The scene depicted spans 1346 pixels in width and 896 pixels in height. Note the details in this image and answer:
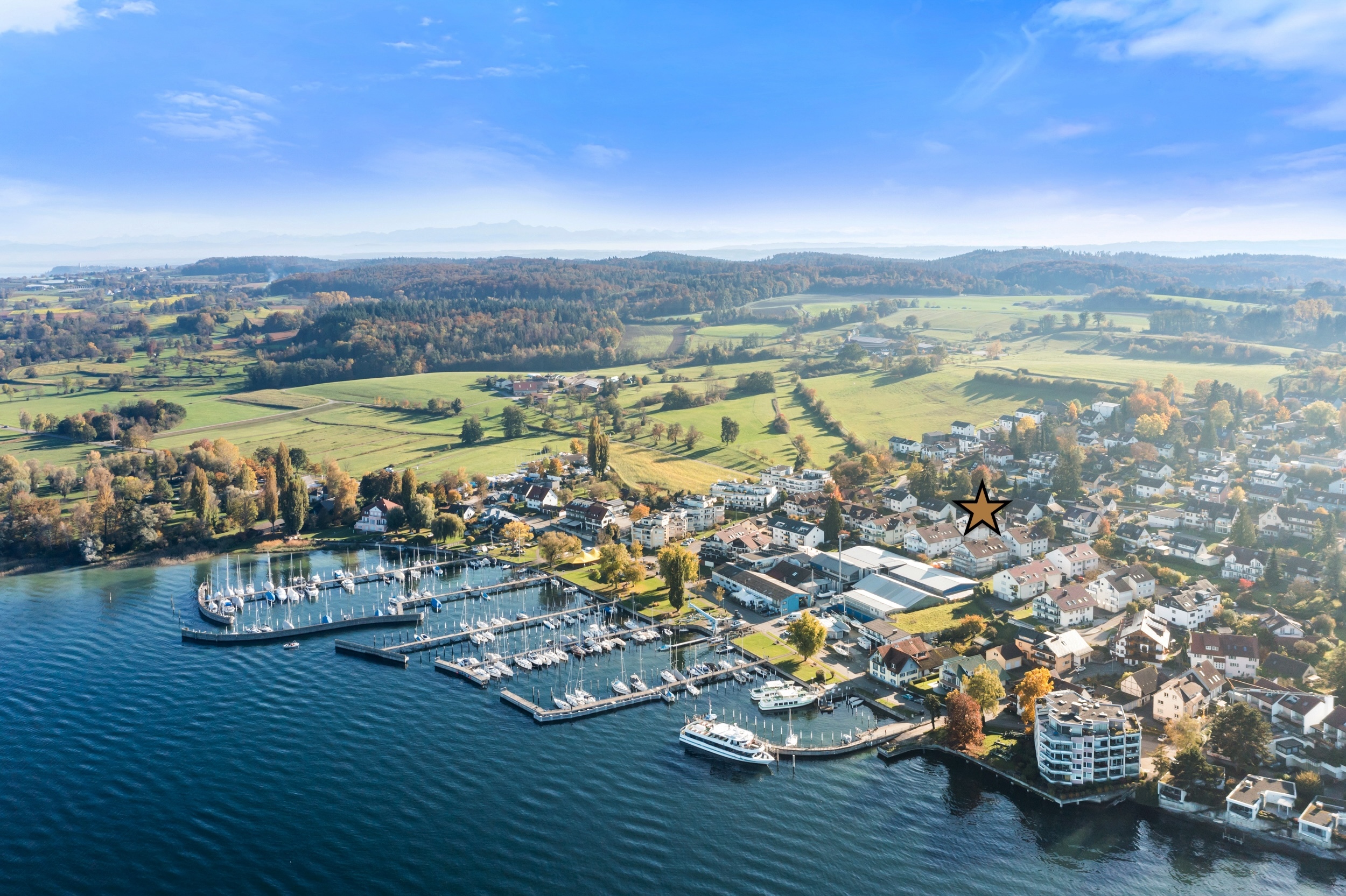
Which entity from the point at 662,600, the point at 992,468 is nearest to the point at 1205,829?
the point at 662,600

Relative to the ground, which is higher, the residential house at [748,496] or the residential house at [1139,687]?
the residential house at [748,496]

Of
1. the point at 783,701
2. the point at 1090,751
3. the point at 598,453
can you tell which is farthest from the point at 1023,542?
the point at 598,453

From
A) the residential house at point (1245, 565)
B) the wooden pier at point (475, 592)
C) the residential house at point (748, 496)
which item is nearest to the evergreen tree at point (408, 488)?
the wooden pier at point (475, 592)

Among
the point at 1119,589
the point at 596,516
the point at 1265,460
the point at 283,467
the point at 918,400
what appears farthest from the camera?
the point at 918,400

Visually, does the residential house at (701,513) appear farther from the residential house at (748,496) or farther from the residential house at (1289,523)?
the residential house at (1289,523)

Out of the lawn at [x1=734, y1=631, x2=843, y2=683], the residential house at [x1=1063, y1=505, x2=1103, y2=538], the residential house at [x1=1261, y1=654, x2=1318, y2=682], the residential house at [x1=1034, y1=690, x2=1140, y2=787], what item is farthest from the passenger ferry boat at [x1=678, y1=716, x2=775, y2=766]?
the residential house at [x1=1063, y1=505, x2=1103, y2=538]

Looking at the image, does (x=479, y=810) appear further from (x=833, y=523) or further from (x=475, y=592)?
(x=833, y=523)
